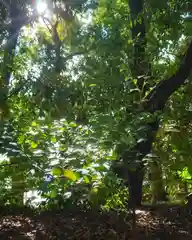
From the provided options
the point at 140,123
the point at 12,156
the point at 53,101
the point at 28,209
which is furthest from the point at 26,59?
the point at 12,156

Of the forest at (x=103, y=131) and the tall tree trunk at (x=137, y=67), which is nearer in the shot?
the forest at (x=103, y=131)

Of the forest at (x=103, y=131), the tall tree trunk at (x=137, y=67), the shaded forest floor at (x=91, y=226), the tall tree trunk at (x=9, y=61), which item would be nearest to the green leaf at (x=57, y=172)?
the forest at (x=103, y=131)

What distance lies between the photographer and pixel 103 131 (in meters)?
2.52

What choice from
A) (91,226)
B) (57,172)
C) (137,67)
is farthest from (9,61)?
(57,172)

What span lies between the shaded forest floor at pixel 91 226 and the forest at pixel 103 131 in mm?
13

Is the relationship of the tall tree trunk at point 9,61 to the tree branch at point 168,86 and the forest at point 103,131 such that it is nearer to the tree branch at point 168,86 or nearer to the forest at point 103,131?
the forest at point 103,131

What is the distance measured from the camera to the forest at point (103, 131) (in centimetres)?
217

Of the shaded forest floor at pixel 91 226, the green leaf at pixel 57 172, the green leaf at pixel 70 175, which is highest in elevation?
the green leaf at pixel 57 172

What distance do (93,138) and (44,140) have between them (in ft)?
1.29

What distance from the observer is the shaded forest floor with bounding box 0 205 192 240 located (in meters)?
3.24

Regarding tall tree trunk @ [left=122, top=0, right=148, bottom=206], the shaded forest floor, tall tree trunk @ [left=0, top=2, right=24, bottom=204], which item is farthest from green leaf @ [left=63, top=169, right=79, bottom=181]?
tall tree trunk @ [left=122, top=0, right=148, bottom=206]

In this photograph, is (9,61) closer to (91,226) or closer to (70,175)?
(91,226)

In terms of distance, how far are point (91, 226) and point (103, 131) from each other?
1.53 meters

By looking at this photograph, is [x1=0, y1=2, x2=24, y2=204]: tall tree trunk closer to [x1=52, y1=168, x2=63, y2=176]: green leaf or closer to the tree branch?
[x1=52, y1=168, x2=63, y2=176]: green leaf
